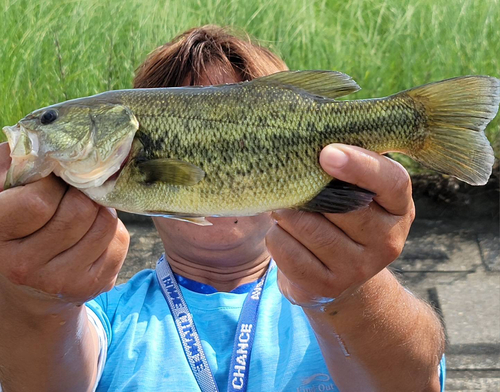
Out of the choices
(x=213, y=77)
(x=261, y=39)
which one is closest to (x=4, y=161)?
(x=213, y=77)

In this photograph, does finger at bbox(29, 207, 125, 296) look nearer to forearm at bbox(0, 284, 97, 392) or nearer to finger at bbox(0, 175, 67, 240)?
finger at bbox(0, 175, 67, 240)

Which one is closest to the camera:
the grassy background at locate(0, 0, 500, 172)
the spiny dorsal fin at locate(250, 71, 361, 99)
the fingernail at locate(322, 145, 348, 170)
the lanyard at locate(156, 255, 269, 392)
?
the fingernail at locate(322, 145, 348, 170)

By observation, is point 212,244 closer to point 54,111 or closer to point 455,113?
point 54,111

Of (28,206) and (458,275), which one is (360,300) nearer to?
(28,206)

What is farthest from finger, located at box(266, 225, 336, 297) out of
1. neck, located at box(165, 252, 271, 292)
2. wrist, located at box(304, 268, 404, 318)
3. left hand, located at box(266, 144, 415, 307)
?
neck, located at box(165, 252, 271, 292)

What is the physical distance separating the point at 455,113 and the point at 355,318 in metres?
0.61

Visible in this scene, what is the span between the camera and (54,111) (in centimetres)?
151

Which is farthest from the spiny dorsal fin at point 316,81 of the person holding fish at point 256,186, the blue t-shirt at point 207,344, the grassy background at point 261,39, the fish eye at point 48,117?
the grassy background at point 261,39

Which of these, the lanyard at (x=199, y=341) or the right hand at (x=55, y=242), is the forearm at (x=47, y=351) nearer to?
the right hand at (x=55, y=242)

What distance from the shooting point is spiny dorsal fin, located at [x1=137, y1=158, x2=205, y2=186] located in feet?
4.63

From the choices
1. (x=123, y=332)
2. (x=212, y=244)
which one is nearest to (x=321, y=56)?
(x=212, y=244)

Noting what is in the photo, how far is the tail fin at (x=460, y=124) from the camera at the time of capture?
1462 millimetres

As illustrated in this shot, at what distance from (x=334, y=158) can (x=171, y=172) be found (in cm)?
35

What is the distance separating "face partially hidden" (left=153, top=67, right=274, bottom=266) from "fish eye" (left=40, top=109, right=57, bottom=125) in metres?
0.79
